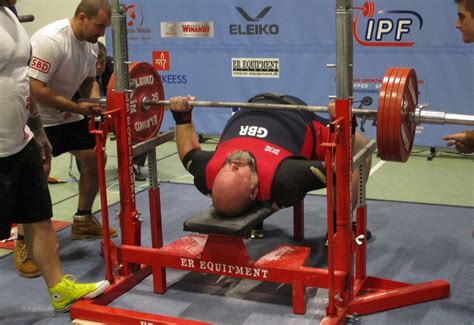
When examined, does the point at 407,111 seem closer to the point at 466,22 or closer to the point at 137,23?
the point at 466,22

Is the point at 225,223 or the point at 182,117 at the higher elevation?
the point at 182,117

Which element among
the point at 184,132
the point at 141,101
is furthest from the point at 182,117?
the point at 141,101

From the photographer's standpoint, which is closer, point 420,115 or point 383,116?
point 383,116

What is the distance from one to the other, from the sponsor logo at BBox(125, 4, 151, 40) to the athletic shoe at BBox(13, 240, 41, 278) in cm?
356

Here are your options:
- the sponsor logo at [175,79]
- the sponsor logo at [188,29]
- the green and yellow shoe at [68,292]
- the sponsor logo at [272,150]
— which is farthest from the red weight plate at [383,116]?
the sponsor logo at [175,79]

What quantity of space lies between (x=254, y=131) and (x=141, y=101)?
2.15 feet

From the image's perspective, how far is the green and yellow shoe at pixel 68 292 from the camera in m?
3.23

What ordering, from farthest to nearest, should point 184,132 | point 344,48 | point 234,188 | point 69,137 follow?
point 69,137 → point 184,132 → point 234,188 → point 344,48

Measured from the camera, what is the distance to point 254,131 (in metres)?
3.63

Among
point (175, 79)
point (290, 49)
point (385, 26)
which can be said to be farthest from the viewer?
point (175, 79)

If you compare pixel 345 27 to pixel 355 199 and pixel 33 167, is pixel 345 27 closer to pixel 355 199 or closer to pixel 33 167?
pixel 355 199

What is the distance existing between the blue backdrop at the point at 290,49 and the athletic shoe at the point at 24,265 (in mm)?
3278

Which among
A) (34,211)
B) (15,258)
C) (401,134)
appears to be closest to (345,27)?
(401,134)

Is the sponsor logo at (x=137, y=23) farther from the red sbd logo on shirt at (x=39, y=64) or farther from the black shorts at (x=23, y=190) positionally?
the black shorts at (x=23, y=190)
